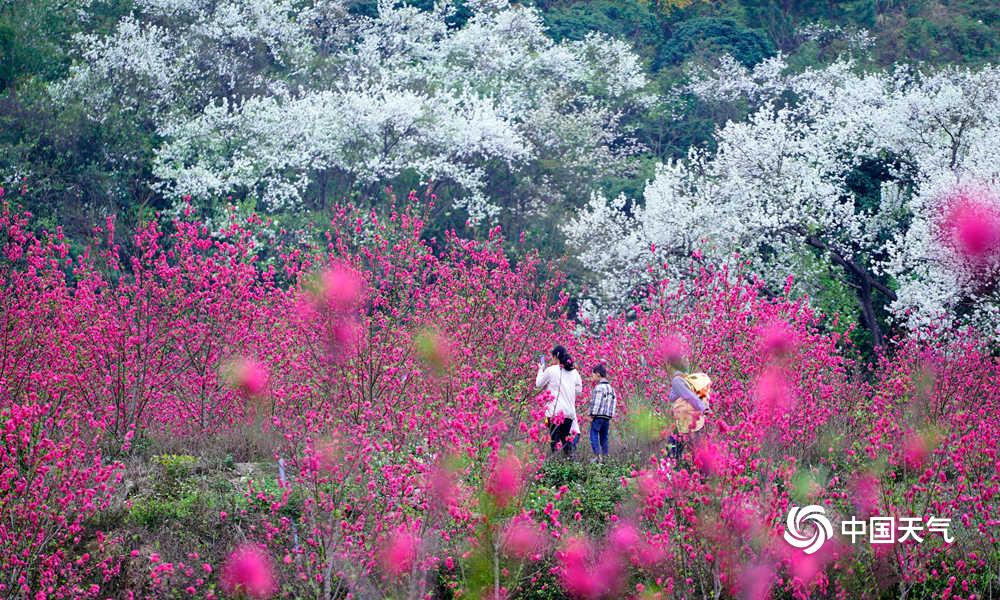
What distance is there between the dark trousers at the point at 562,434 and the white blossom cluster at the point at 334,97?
14.9 meters

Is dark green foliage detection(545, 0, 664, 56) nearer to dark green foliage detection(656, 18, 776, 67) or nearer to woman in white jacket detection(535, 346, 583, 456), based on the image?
dark green foliage detection(656, 18, 776, 67)

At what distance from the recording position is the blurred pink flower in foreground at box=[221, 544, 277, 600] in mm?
6898

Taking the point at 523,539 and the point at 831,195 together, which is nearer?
the point at 523,539

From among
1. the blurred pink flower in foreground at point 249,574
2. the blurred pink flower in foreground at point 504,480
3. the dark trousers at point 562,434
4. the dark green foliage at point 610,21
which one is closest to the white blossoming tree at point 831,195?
the dark trousers at point 562,434

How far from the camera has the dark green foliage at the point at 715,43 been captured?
38.0 meters

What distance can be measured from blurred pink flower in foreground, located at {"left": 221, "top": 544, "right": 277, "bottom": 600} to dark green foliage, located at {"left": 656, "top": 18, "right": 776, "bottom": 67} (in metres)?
33.6

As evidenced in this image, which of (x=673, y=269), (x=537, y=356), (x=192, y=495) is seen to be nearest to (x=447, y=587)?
(x=192, y=495)

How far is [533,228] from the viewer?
92.2 feet

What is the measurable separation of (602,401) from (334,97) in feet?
→ 62.4

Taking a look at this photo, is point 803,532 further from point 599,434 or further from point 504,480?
point 599,434

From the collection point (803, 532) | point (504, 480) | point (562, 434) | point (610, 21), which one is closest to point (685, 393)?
point (803, 532)

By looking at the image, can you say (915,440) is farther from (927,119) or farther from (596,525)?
(927,119)

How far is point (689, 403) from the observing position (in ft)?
27.4

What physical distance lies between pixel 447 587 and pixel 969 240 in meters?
12.4
